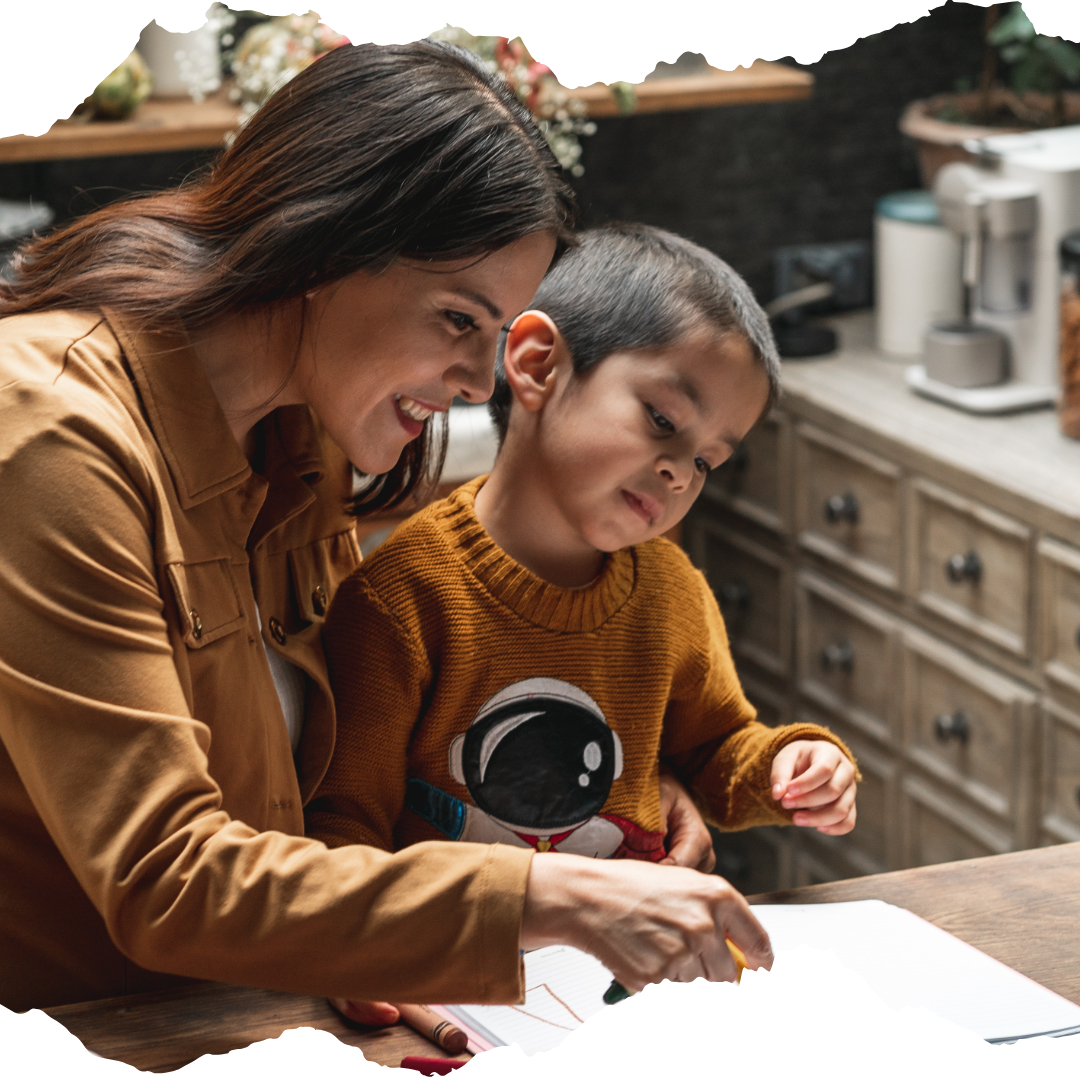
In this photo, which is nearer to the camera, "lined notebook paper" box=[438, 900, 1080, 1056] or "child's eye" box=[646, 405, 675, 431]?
"lined notebook paper" box=[438, 900, 1080, 1056]

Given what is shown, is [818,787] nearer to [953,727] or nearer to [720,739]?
[720,739]

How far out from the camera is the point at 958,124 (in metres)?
2.70

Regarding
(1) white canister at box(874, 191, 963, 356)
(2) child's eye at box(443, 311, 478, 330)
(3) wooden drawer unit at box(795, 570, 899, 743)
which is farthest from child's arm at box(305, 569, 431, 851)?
(1) white canister at box(874, 191, 963, 356)

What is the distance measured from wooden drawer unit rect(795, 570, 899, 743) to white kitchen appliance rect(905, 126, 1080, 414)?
13.8 inches

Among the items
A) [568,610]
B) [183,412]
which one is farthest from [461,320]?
[568,610]

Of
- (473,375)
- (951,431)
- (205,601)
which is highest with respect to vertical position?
(473,375)

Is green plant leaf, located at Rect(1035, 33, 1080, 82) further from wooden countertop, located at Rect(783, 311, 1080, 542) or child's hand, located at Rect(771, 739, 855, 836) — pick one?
child's hand, located at Rect(771, 739, 855, 836)

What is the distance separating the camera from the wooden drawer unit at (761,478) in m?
2.57

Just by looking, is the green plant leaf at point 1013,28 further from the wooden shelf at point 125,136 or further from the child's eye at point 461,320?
the child's eye at point 461,320

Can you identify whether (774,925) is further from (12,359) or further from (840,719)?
(840,719)

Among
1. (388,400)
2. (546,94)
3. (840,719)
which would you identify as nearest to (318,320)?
(388,400)

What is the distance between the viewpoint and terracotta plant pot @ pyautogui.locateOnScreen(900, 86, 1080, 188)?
2.61 meters

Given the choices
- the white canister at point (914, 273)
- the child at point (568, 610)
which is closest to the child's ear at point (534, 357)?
the child at point (568, 610)

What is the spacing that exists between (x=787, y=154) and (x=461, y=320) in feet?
6.79
